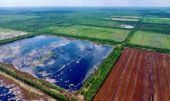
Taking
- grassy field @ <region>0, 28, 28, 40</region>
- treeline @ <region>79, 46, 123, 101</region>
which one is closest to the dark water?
treeline @ <region>79, 46, 123, 101</region>

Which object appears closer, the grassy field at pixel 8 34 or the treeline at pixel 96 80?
the treeline at pixel 96 80

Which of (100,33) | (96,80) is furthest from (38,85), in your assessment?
(100,33)

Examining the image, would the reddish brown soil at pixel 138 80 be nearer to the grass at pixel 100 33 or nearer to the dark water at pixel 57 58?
the dark water at pixel 57 58

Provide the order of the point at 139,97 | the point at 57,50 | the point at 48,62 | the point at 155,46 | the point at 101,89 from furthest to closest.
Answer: the point at 155,46 < the point at 57,50 < the point at 48,62 < the point at 101,89 < the point at 139,97

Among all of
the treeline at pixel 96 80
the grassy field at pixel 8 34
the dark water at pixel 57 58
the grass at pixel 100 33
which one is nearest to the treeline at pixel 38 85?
the dark water at pixel 57 58

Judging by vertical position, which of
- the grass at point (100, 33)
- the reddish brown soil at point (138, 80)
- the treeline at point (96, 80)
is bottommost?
the reddish brown soil at point (138, 80)

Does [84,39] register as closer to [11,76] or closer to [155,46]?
[155,46]

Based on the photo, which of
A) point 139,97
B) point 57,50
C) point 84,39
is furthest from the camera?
point 84,39

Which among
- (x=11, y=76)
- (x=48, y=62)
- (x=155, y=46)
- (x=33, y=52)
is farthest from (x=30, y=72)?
(x=155, y=46)
